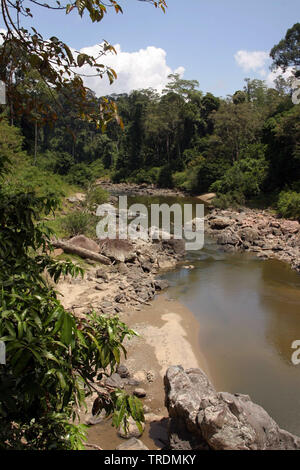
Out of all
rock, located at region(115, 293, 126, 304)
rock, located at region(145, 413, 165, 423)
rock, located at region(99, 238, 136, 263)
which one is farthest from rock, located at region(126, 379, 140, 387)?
rock, located at region(99, 238, 136, 263)

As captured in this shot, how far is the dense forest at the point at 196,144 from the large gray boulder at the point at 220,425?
11.9ft

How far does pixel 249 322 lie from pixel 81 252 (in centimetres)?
572

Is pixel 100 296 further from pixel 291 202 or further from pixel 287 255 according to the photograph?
pixel 291 202

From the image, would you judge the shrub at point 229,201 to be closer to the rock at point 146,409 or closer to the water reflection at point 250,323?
the water reflection at point 250,323

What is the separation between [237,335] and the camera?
8.17 meters

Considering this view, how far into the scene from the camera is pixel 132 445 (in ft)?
14.1

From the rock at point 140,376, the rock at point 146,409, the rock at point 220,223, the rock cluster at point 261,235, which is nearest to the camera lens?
the rock at point 146,409

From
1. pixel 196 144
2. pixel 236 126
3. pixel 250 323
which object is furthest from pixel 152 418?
pixel 196 144

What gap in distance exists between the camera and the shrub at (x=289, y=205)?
66.3ft

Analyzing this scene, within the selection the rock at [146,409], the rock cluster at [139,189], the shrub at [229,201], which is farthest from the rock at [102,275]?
the rock cluster at [139,189]

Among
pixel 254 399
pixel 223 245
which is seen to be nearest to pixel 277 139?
pixel 223 245

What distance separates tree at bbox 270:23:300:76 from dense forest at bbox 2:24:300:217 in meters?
0.12

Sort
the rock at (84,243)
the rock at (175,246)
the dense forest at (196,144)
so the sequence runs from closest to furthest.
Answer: the rock at (84,243) < the rock at (175,246) < the dense forest at (196,144)

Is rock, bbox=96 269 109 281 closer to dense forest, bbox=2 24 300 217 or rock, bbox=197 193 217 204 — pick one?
dense forest, bbox=2 24 300 217
